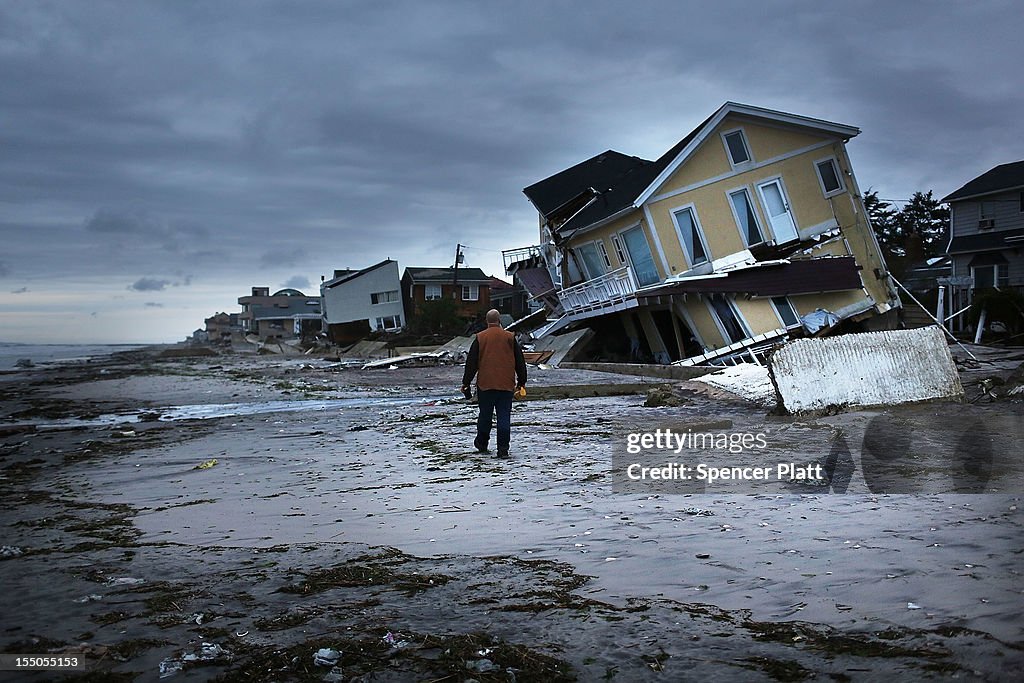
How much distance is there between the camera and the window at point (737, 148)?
29.9 metres

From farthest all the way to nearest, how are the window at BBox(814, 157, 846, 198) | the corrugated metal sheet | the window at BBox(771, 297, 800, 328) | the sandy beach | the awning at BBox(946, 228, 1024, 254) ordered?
the awning at BBox(946, 228, 1024, 254) → the window at BBox(814, 157, 846, 198) → the window at BBox(771, 297, 800, 328) → the corrugated metal sheet → the sandy beach

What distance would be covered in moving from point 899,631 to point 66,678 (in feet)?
13.4

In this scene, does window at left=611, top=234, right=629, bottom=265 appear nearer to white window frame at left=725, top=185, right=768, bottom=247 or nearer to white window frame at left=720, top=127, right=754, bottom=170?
white window frame at left=725, top=185, right=768, bottom=247

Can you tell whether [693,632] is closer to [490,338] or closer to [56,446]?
[490,338]

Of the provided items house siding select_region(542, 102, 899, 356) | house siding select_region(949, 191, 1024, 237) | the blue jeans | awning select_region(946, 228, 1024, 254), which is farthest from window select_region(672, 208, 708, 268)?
the blue jeans

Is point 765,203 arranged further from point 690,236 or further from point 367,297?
point 367,297

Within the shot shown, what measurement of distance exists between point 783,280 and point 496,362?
19.9m

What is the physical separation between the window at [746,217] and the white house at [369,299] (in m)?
45.5

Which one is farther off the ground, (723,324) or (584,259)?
(584,259)

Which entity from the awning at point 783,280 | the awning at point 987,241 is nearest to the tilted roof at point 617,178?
the awning at point 783,280

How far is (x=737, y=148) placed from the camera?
3002 centimetres

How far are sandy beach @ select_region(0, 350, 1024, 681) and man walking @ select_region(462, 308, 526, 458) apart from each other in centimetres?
56

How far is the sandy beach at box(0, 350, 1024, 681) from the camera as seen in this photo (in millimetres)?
3986

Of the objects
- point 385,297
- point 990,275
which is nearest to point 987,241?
point 990,275
